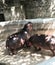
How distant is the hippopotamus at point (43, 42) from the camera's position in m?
3.94

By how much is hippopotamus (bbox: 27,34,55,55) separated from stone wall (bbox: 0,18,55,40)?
75 cm

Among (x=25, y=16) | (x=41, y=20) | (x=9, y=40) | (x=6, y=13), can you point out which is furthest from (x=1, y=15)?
(x=9, y=40)

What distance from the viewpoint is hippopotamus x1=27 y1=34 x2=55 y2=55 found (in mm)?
3943

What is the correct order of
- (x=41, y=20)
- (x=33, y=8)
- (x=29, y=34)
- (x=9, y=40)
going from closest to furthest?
(x=9, y=40)
(x=29, y=34)
(x=41, y=20)
(x=33, y=8)

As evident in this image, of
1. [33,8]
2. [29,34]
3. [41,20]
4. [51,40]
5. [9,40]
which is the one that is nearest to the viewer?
[51,40]

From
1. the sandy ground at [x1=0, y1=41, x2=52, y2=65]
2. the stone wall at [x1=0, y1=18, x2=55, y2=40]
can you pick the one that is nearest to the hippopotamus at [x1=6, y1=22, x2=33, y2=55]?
the sandy ground at [x1=0, y1=41, x2=52, y2=65]

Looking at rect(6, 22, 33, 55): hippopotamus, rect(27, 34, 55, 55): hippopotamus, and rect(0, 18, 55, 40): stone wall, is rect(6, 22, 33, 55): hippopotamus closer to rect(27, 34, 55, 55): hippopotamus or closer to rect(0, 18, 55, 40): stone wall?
rect(27, 34, 55, 55): hippopotamus

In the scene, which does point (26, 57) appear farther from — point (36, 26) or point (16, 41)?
point (36, 26)

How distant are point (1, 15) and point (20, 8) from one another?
88cm

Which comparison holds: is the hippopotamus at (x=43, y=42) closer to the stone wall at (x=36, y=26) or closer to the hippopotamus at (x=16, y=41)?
the hippopotamus at (x=16, y=41)

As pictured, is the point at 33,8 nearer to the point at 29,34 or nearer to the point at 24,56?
the point at 29,34

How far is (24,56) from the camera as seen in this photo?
4.14 meters

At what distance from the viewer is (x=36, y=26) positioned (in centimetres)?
513

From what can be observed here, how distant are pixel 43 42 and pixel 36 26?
1087 mm
